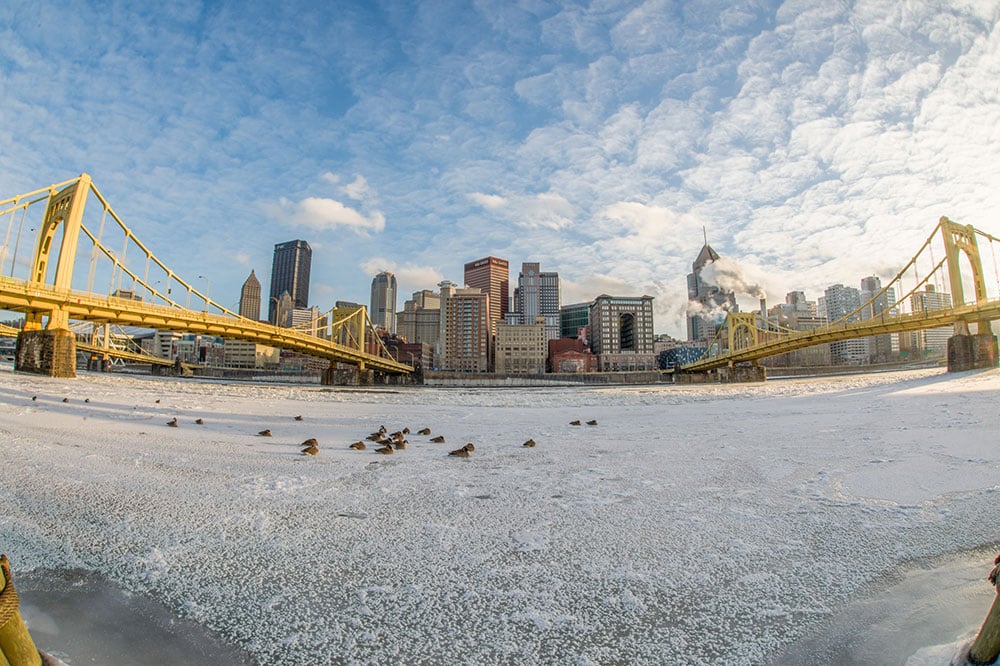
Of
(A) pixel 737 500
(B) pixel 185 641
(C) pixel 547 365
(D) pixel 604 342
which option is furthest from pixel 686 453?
(D) pixel 604 342

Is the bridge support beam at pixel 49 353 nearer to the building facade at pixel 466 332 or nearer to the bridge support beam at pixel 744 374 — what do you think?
the bridge support beam at pixel 744 374

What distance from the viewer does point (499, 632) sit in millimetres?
1484

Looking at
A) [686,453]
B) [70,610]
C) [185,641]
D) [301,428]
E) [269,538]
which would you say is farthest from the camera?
[301,428]

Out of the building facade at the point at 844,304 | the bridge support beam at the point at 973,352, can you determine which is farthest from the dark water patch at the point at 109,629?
the building facade at the point at 844,304

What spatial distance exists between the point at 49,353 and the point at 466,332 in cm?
11994

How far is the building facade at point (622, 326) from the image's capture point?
151 meters

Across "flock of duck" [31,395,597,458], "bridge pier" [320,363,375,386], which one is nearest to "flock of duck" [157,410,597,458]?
"flock of duck" [31,395,597,458]

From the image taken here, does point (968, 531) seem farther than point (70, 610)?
A: Yes

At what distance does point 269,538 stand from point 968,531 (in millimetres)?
3728

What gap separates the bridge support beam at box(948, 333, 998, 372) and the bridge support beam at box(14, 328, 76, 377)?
44.3 meters

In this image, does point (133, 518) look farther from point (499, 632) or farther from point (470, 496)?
point (499, 632)

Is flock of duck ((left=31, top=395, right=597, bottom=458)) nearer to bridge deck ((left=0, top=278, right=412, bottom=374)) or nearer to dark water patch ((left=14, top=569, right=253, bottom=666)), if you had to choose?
dark water patch ((left=14, top=569, right=253, bottom=666))

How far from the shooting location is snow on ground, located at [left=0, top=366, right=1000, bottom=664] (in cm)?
150

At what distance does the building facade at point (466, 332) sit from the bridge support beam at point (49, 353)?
117m
